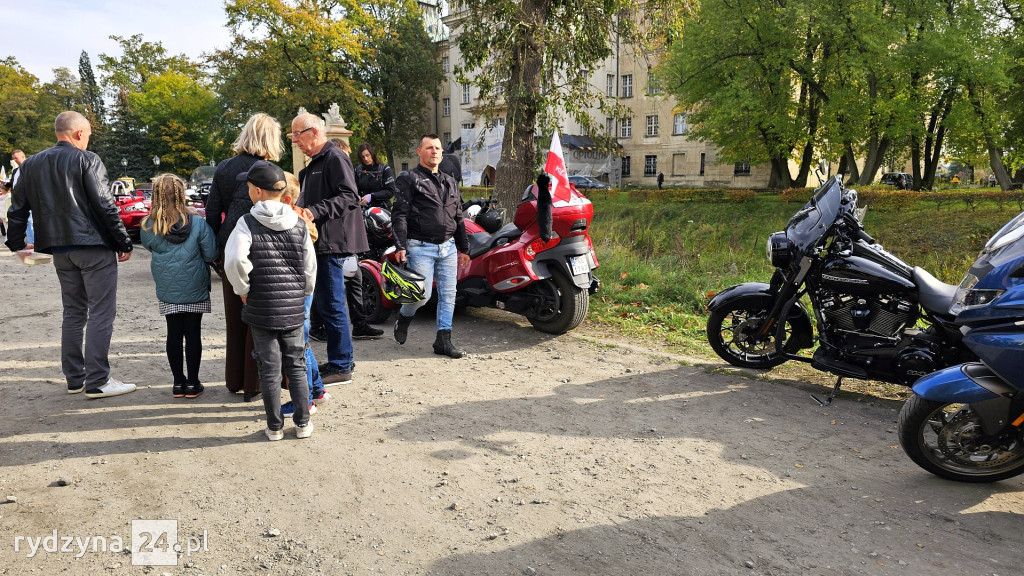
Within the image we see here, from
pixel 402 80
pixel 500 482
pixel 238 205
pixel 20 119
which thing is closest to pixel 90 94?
pixel 20 119

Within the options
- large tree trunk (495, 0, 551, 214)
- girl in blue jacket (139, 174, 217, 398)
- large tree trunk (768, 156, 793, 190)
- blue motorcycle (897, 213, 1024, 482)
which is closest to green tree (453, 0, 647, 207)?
large tree trunk (495, 0, 551, 214)

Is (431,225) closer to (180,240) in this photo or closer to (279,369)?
(180,240)

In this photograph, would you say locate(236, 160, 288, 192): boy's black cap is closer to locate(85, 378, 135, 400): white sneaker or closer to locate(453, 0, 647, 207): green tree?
locate(85, 378, 135, 400): white sneaker

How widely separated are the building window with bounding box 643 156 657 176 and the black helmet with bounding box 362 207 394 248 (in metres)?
49.1

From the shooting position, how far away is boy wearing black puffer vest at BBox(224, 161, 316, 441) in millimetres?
3863

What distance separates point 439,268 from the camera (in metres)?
5.95

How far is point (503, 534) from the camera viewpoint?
9.99 ft

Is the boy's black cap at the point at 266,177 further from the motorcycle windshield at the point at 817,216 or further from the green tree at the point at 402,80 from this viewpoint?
the green tree at the point at 402,80

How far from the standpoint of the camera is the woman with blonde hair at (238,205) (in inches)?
180

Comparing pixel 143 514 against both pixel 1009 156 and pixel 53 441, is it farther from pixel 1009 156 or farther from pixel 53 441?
pixel 1009 156

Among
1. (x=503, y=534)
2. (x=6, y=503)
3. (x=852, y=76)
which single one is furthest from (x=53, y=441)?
(x=852, y=76)

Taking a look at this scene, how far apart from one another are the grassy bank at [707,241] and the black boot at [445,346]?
197 centimetres

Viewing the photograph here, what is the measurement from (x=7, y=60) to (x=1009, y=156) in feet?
268

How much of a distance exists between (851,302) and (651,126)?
51.6m
